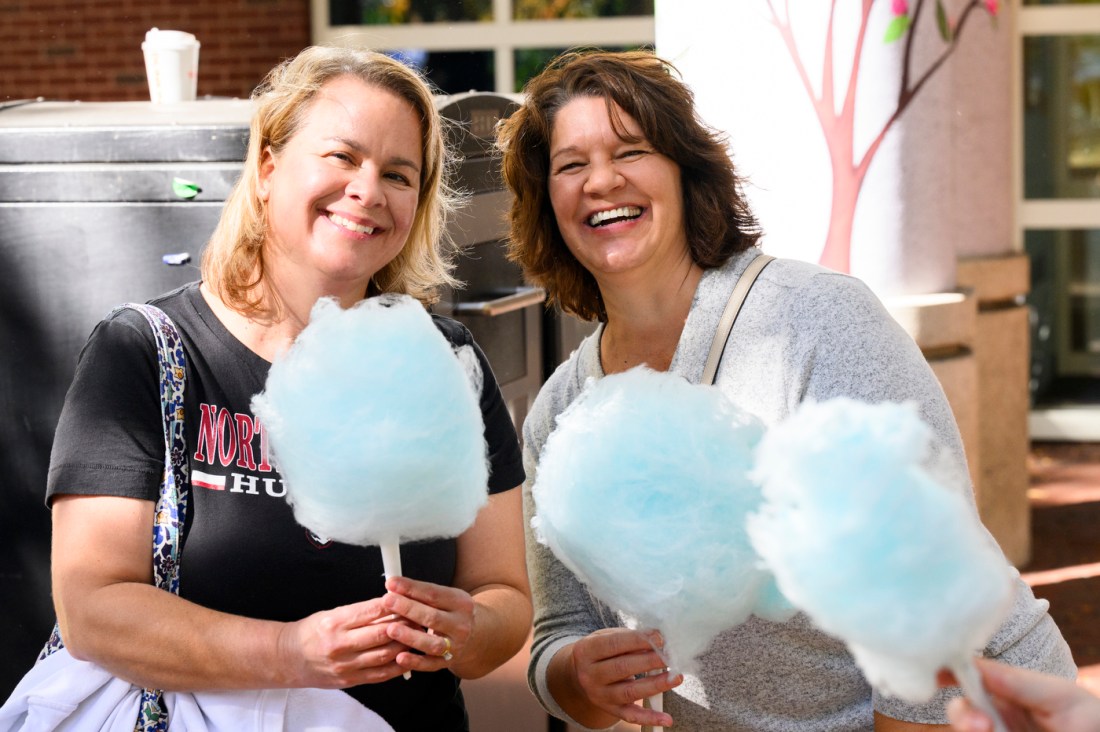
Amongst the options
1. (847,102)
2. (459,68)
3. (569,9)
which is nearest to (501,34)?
(459,68)

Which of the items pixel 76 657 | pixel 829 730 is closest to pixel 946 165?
pixel 829 730

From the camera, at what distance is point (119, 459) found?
179cm

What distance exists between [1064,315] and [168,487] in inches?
290

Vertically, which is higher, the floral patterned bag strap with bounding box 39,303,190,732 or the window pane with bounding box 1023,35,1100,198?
the window pane with bounding box 1023,35,1100,198

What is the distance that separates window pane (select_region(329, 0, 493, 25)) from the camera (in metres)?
7.99

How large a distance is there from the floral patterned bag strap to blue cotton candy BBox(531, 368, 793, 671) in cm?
55

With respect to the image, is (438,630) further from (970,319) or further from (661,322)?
(970,319)

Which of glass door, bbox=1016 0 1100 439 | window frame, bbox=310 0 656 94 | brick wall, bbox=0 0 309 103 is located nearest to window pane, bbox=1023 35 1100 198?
glass door, bbox=1016 0 1100 439

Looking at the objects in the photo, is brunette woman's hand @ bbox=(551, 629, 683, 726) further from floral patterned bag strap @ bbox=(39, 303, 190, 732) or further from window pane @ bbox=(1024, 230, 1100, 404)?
window pane @ bbox=(1024, 230, 1100, 404)

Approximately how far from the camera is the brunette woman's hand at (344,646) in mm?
1616

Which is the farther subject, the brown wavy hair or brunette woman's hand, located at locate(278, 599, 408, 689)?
the brown wavy hair

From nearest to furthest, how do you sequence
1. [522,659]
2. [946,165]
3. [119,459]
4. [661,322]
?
[119,459], [661,322], [522,659], [946,165]

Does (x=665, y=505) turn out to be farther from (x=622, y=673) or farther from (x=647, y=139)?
(x=647, y=139)

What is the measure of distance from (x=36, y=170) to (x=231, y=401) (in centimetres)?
153
